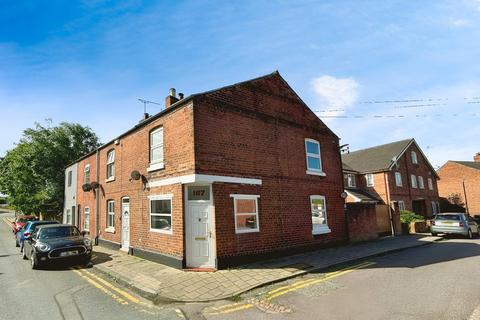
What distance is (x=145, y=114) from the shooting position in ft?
56.4

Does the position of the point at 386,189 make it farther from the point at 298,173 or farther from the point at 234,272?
the point at 234,272

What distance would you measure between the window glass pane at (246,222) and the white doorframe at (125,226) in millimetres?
6540

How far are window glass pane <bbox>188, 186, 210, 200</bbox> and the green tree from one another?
25.4 metres

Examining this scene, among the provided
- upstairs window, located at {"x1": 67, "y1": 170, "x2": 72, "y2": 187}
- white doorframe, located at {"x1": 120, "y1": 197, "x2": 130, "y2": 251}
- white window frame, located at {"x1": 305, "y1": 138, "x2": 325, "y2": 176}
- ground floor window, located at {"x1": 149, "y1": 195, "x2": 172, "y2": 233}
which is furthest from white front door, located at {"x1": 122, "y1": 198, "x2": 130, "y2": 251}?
upstairs window, located at {"x1": 67, "y1": 170, "x2": 72, "y2": 187}

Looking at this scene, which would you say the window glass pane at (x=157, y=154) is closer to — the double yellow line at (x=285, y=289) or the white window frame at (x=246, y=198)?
the white window frame at (x=246, y=198)

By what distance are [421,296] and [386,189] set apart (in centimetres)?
2431

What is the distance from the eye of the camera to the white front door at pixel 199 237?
32.0ft

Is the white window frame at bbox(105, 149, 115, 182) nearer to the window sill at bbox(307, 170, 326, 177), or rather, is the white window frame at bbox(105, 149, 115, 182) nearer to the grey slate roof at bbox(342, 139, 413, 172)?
the window sill at bbox(307, 170, 326, 177)

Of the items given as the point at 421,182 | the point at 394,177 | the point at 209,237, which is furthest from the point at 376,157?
the point at 209,237

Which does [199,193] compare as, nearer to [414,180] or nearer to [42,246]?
[42,246]

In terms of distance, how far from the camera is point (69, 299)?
7.06 m

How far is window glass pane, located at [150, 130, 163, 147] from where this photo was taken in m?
12.1

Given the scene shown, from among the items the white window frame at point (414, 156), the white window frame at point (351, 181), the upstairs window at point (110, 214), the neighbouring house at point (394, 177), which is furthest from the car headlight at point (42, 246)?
the white window frame at point (414, 156)

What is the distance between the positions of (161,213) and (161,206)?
280 mm
